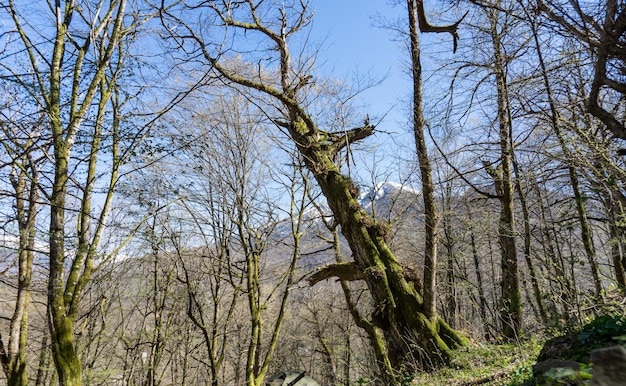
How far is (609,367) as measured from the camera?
1374 mm

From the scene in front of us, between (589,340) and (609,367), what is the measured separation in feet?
6.61

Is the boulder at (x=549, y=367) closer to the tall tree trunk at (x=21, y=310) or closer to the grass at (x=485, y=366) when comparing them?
the grass at (x=485, y=366)

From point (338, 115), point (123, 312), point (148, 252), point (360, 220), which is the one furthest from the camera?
point (123, 312)

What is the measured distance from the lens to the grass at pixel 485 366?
4.24 m

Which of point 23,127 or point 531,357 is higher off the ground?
point 23,127

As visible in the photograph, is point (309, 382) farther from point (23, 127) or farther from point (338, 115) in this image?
point (23, 127)

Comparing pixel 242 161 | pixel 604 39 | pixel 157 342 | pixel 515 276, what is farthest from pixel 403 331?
pixel 157 342

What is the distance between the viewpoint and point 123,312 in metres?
12.7

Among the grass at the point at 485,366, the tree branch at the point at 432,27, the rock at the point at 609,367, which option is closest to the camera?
the rock at the point at 609,367

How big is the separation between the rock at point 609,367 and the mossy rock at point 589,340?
164 cm

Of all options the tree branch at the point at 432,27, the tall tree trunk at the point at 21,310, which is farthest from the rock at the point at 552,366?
the tall tree trunk at the point at 21,310

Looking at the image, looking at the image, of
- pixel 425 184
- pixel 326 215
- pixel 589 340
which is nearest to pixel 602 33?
pixel 589 340

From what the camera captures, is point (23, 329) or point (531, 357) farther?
point (23, 329)

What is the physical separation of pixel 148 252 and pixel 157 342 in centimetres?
300
